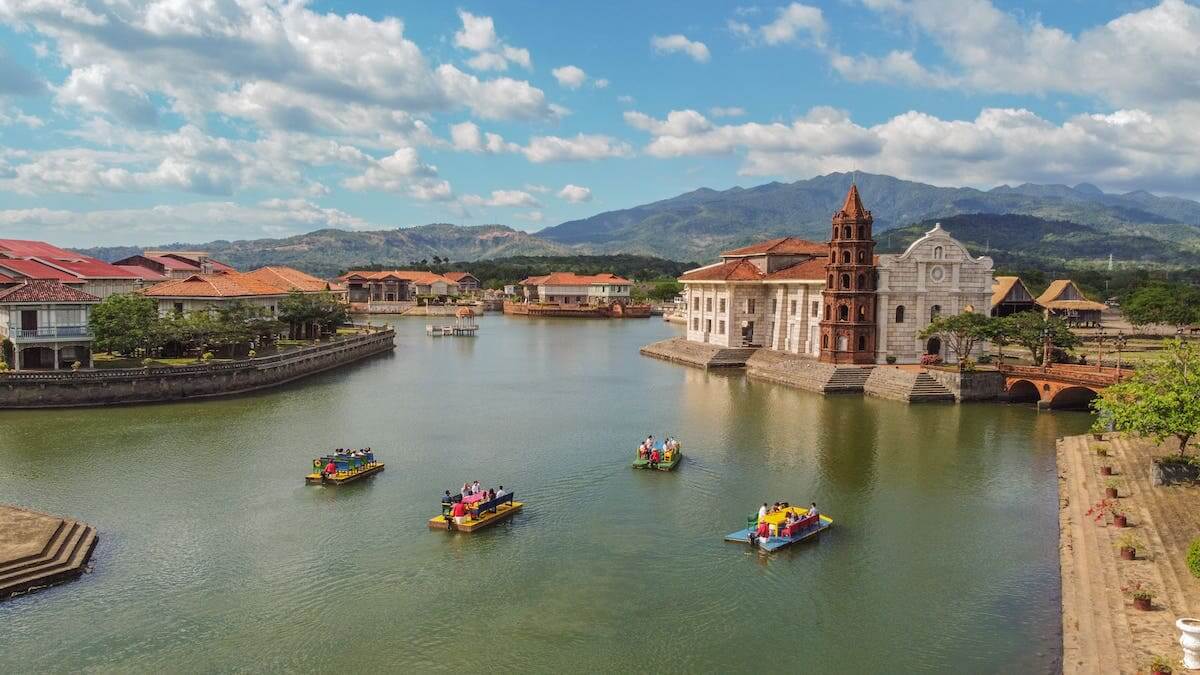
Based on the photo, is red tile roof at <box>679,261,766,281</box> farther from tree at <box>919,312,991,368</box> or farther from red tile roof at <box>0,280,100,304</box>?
A: red tile roof at <box>0,280,100,304</box>

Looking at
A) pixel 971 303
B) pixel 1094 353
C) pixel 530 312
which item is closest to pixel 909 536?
pixel 971 303

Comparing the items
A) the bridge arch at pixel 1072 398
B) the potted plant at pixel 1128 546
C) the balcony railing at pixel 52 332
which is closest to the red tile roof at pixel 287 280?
the balcony railing at pixel 52 332

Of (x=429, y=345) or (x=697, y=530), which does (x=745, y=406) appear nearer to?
(x=697, y=530)

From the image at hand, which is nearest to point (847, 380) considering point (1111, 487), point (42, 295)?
point (1111, 487)

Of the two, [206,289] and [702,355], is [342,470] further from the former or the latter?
[206,289]

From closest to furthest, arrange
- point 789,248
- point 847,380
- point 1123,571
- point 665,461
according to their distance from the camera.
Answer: point 1123,571, point 665,461, point 847,380, point 789,248

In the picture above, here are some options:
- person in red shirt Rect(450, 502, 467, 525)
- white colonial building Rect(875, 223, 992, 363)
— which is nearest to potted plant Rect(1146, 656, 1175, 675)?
person in red shirt Rect(450, 502, 467, 525)
